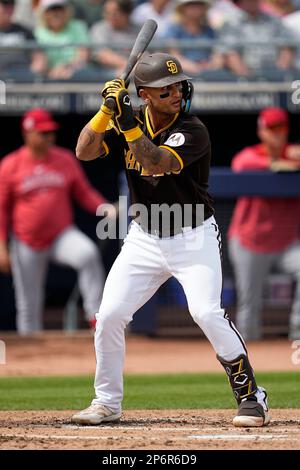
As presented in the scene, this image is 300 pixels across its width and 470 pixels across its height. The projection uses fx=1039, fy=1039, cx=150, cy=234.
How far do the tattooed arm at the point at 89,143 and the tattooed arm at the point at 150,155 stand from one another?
1.02ft

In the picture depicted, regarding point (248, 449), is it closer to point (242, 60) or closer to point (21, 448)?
point (21, 448)

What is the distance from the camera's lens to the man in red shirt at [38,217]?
10.5 m

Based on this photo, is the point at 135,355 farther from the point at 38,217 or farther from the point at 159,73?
the point at 159,73

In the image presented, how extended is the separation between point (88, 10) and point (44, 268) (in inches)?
122

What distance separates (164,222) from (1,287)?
667 cm

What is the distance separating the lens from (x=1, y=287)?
464 inches

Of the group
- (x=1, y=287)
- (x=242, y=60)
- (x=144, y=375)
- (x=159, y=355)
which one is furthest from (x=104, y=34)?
(x=144, y=375)

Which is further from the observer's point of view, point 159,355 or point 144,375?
point 159,355

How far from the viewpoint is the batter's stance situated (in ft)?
17.2

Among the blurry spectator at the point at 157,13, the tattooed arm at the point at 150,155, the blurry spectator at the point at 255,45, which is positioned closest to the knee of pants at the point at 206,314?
the tattooed arm at the point at 150,155
